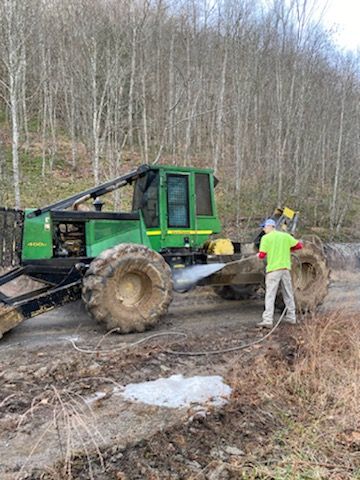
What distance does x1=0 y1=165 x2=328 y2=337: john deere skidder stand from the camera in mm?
6395

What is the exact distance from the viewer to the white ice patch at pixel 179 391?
13.6ft

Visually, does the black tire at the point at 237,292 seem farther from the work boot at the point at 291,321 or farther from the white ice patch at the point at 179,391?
the white ice patch at the point at 179,391

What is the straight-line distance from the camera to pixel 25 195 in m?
17.9

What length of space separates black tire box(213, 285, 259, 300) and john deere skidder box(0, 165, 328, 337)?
0.85 metres

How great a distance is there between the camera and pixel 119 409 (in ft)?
13.1

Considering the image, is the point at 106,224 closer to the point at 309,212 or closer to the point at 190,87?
the point at 309,212

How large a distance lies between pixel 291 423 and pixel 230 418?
0.52 meters

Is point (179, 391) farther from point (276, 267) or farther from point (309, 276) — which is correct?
point (309, 276)

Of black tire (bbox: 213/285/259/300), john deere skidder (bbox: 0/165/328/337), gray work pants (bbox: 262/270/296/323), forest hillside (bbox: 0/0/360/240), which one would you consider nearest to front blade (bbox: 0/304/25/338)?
john deere skidder (bbox: 0/165/328/337)

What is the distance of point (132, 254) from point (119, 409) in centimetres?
297

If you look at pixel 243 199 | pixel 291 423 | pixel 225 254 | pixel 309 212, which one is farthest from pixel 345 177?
pixel 291 423

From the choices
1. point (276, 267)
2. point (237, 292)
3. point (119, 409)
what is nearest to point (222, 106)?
point (237, 292)

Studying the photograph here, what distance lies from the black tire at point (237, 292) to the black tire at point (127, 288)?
2.70 m

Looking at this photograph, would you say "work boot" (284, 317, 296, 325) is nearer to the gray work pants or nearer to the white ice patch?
the gray work pants
